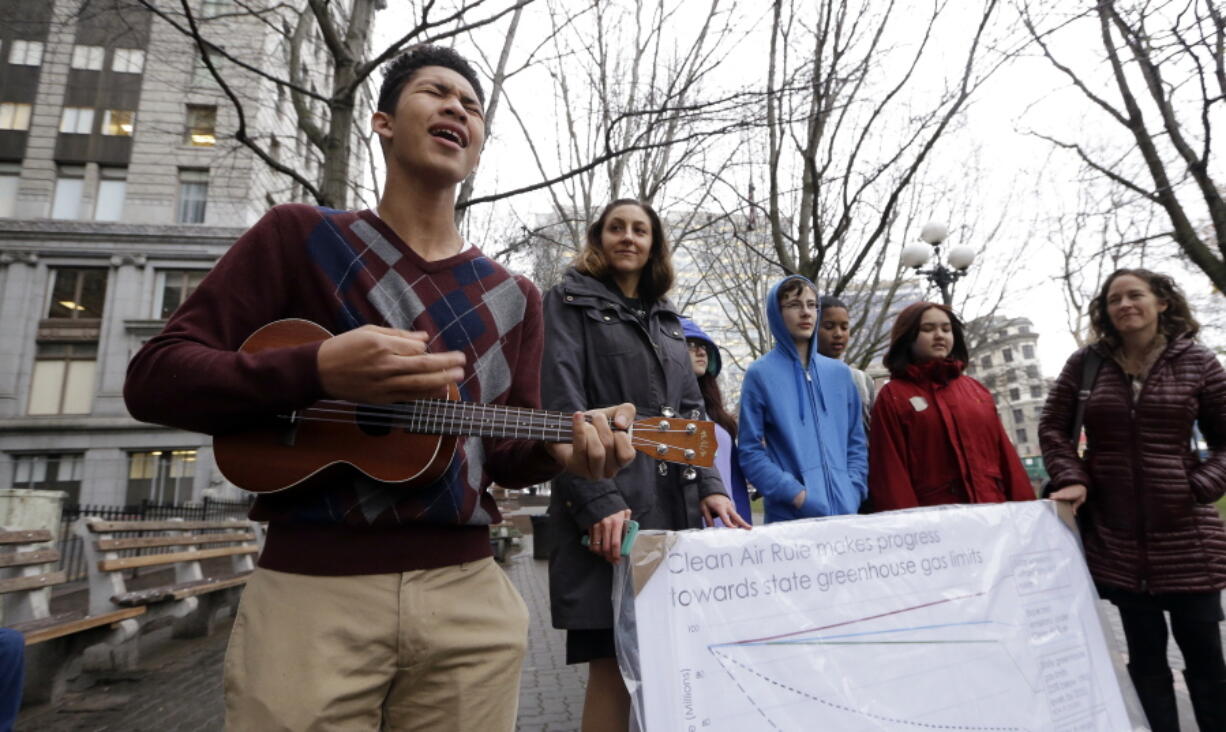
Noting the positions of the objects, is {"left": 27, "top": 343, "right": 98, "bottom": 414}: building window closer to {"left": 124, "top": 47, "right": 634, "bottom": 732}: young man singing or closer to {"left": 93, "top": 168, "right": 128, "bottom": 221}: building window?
{"left": 93, "top": 168, "right": 128, "bottom": 221}: building window

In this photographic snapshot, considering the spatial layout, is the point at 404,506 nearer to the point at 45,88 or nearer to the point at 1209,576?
the point at 1209,576

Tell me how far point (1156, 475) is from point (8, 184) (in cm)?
3859

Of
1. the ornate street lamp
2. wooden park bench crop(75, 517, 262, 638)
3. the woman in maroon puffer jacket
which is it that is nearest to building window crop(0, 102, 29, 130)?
wooden park bench crop(75, 517, 262, 638)

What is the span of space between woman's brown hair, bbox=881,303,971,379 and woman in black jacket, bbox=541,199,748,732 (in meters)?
1.66

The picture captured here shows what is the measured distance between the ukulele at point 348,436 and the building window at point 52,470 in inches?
1250

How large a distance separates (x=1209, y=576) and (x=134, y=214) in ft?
113

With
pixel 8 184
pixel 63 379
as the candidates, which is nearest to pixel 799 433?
pixel 63 379

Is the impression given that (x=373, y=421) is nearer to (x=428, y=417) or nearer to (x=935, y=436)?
(x=428, y=417)

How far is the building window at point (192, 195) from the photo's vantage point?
27.8 meters

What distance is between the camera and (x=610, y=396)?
261 cm

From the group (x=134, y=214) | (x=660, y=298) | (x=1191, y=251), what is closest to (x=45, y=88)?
(x=134, y=214)

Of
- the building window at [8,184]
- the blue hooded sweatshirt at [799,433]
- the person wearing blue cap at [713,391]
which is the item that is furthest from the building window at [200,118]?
the blue hooded sweatshirt at [799,433]

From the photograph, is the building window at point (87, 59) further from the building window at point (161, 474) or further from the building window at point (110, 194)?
the building window at point (161, 474)

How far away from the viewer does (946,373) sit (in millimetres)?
3666
